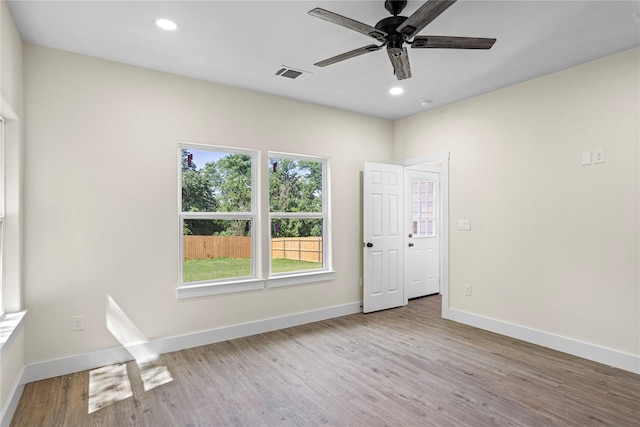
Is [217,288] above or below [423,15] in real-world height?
below

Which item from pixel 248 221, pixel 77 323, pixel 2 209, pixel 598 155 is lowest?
pixel 77 323

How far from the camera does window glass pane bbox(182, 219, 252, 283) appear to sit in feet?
12.3

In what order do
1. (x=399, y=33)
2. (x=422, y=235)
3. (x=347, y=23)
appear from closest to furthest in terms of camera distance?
(x=347, y=23), (x=399, y=33), (x=422, y=235)

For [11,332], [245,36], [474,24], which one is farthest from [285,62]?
[11,332]

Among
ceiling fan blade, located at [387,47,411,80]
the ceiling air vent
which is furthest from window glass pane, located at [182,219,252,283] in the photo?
ceiling fan blade, located at [387,47,411,80]

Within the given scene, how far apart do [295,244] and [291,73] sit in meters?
2.04

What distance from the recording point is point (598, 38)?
2.88 meters

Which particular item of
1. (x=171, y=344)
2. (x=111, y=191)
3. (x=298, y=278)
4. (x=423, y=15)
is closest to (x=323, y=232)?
(x=298, y=278)

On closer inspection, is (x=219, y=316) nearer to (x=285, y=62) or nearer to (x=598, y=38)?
(x=285, y=62)

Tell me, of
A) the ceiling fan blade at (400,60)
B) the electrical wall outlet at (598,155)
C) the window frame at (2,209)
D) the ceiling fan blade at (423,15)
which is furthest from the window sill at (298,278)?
the electrical wall outlet at (598,155)

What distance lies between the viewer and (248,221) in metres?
4.12

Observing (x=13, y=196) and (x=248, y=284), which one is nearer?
(x=13, y=196)

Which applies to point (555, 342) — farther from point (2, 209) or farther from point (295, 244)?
point (2, 209)

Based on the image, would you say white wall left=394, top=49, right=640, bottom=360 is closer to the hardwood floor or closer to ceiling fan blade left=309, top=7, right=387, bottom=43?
the hardwood floor
